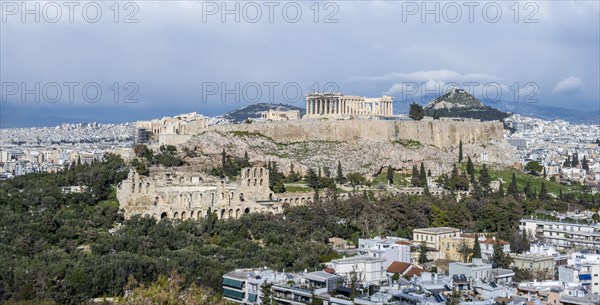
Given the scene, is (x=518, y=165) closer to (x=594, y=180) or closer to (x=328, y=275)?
(x=594, y=180)

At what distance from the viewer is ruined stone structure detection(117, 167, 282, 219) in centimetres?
4828

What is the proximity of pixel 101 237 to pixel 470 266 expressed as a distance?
56.7ft

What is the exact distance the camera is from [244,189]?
52406mm

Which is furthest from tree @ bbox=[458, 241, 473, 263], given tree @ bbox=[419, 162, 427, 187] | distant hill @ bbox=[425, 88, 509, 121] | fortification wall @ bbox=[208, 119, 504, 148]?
distant hill @ bbox=[425, 88, 509, 121]

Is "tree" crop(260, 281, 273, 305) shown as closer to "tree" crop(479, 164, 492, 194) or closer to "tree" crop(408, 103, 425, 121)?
"tree" crop(479, 164, 492, 194)

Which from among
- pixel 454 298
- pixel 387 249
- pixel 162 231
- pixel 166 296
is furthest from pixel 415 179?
pixel 166 296

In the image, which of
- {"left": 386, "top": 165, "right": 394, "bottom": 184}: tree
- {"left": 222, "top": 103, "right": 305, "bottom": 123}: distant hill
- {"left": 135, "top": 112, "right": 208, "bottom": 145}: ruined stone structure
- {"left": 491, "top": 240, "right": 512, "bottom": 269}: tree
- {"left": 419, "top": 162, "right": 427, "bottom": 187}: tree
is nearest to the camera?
{"left": 491, "top": 240, "right": 512, "bottom": 269}: tree

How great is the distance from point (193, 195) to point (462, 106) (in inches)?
3052

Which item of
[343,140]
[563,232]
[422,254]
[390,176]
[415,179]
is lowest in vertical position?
[422,254]

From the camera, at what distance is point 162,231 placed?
143ft

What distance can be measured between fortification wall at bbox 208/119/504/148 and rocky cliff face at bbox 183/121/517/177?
2.9 inches

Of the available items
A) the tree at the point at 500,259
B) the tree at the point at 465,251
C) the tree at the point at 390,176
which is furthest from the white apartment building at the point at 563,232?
the tree at the point at 390,176

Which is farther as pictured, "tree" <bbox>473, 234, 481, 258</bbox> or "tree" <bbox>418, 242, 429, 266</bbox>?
"tree" <bbox>418, 242, 429, 266</bbox>

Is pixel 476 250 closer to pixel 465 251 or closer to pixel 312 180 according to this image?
pixel 465 251
